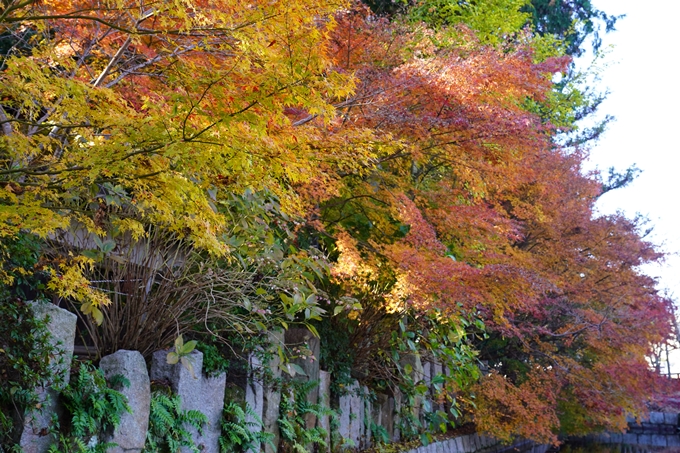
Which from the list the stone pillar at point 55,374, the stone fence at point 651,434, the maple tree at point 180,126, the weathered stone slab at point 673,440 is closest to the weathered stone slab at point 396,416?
the stone pillar at point 55,374

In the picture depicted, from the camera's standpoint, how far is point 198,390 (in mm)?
6926

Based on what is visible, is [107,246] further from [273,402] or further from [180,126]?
[273,402]

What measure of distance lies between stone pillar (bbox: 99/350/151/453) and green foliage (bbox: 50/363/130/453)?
85 mm

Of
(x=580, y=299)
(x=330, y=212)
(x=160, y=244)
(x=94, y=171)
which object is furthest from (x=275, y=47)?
(x=580, y=299)

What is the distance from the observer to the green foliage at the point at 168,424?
6254mm

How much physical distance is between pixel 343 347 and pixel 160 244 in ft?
14.8

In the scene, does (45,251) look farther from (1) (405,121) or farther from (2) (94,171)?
(1) (405,121)

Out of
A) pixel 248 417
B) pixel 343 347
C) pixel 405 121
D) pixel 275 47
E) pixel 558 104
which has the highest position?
pixel 558 104

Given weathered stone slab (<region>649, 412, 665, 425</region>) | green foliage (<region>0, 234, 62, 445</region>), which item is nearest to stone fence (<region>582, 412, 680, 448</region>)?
weathered stone slab (<region>649, 412, 665, 425</region>)

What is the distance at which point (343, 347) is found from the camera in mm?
10594

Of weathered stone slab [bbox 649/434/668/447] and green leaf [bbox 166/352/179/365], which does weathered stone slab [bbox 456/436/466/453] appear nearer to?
green leaf [bbox 166/352/179/365]

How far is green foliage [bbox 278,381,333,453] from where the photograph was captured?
814cm

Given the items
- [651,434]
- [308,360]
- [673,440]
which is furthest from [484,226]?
[651,434]

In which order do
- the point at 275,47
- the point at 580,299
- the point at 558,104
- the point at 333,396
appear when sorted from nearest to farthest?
the point at 275,47 → the point at 333,396 → the point at 580,299 → the point at 558,104
